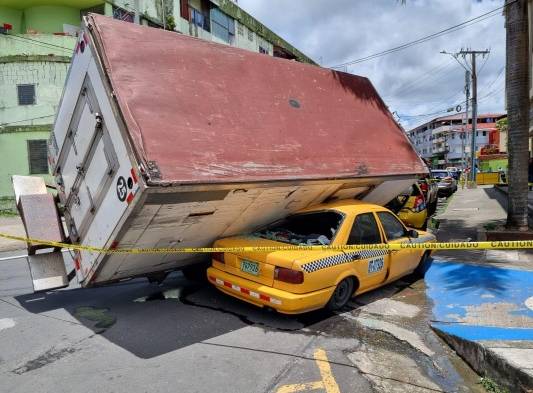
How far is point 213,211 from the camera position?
5.14 meters

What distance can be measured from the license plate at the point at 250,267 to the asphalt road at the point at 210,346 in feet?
1.91

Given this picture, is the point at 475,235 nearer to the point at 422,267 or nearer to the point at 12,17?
the point at 422,267

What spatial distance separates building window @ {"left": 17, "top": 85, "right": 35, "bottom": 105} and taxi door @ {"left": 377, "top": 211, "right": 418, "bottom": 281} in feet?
60.1

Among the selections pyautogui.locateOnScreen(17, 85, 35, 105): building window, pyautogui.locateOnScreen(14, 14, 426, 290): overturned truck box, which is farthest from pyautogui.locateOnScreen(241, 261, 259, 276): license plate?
pyautogui.locateOnScreen(17, 85, 35, 105): building window

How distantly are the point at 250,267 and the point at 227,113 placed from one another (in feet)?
5.98

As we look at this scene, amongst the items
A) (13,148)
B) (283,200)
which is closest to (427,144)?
(13,148)

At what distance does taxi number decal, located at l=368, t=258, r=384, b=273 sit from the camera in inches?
231

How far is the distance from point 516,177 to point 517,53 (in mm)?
2622

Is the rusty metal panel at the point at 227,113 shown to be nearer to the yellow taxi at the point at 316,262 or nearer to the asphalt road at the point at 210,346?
the yellow taxi at the point at 316,262

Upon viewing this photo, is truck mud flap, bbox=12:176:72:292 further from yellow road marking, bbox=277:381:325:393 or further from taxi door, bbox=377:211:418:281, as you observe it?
taxi door, bbox=377:211:418:281

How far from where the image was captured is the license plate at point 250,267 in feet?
17.4

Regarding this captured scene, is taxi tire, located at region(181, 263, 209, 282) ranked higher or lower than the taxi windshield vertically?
lower

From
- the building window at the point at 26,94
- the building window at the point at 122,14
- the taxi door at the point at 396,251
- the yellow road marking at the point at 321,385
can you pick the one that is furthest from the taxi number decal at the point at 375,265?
the building window at the point at 122,14

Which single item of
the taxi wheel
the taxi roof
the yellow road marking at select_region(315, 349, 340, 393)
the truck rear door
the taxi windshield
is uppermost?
the truck rear door
